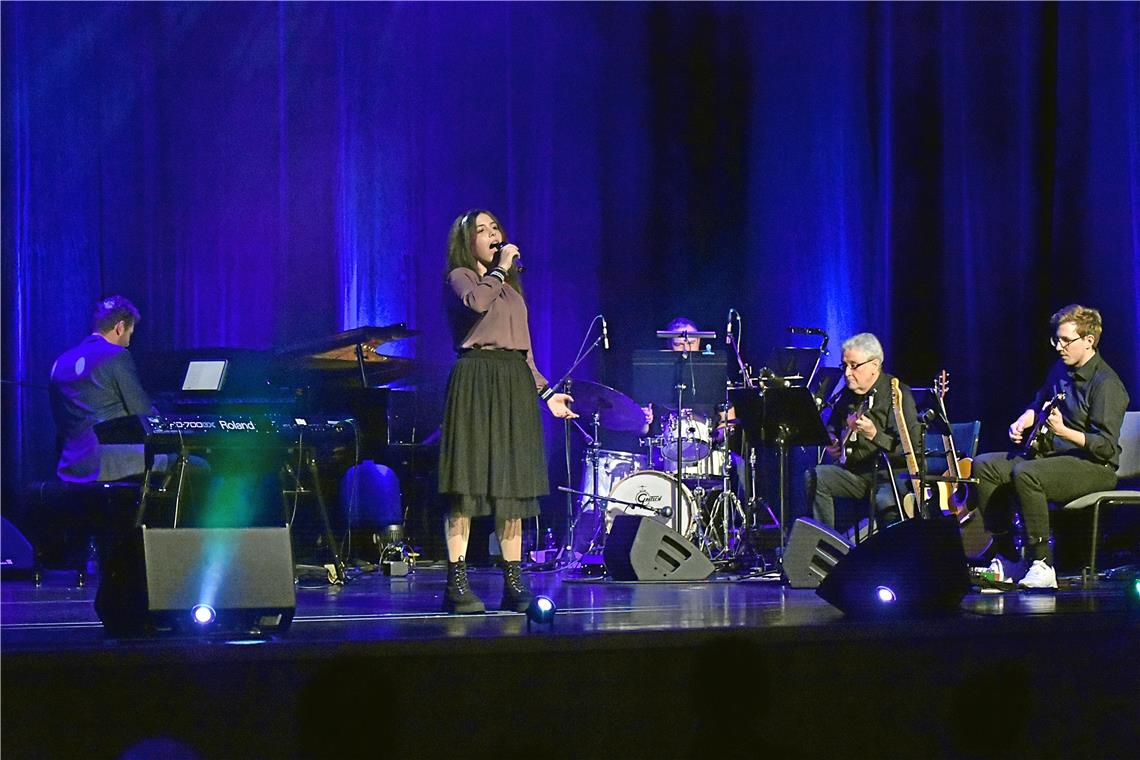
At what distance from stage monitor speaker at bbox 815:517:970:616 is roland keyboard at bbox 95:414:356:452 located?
285 cm

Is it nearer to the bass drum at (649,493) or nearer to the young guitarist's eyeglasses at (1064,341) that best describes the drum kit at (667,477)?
the bass drum at (649,493)

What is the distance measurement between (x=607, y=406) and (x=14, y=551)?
120 inches

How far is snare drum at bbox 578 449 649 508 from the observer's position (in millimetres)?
6945

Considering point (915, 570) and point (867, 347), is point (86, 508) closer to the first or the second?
point (867, 347)

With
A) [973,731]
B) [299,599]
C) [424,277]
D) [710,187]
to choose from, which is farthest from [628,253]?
[973,731]

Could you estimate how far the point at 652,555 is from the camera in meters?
5.82

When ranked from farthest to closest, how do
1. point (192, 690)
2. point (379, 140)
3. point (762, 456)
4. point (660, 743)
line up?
point (379, 140), point (762, 456), point (660, 743), point (192, 690)

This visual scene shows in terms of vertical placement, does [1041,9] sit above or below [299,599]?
above

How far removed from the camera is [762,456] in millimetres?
6969

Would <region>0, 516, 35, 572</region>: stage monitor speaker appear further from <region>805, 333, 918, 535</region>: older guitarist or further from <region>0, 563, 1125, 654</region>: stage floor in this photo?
<region>805, 333, 918, 535</region>: older guitarist

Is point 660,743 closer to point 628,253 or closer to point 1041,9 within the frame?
point 628,253

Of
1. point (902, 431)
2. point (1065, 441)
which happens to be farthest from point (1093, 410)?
point (902, 431)

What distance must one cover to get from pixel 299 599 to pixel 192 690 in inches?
78.5

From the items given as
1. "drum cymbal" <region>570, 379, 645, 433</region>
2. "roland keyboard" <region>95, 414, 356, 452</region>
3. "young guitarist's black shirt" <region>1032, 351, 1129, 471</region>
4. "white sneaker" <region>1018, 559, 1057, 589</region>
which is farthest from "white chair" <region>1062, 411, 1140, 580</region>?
"roland keyboard" <region>95, 414, 356, 452</region>
